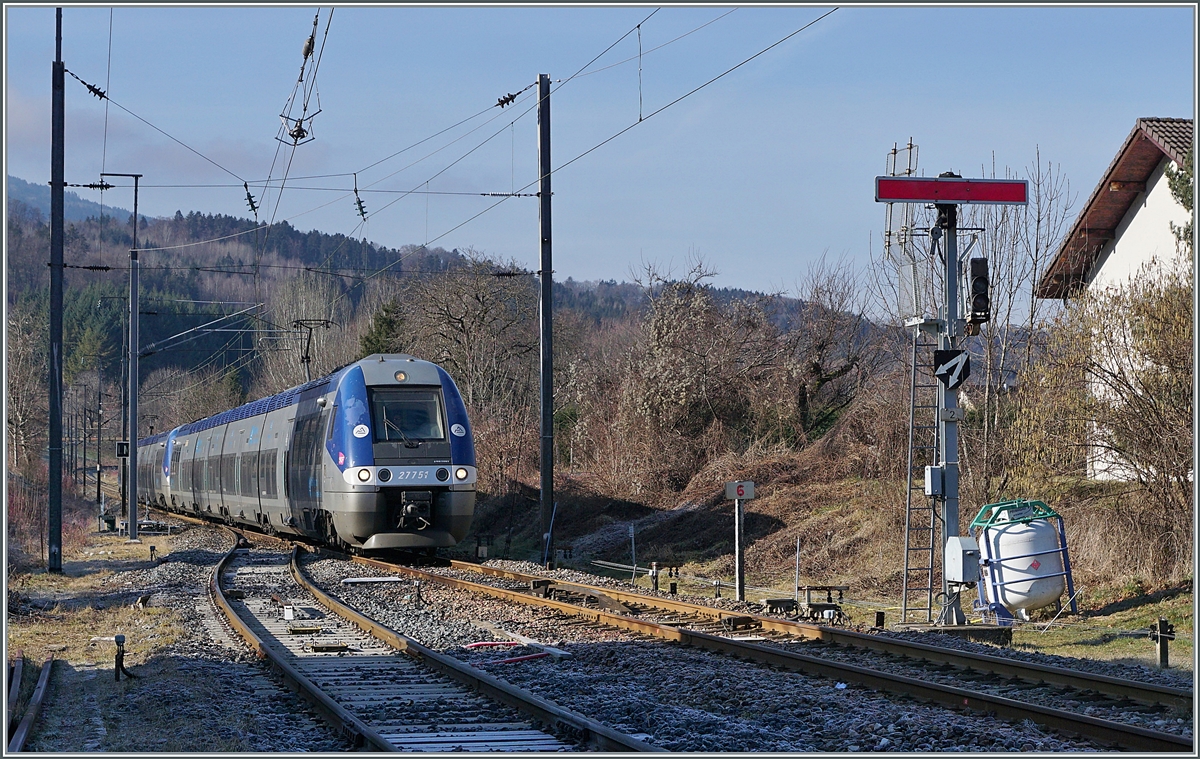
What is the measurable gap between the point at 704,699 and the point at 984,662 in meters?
2.64

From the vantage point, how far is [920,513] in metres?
21.8

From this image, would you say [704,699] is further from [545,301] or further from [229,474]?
[229,474]

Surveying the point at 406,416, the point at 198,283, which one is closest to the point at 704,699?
the point at 406,416

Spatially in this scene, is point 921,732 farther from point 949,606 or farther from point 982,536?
point 982,536

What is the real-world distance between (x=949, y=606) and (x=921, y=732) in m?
6.24

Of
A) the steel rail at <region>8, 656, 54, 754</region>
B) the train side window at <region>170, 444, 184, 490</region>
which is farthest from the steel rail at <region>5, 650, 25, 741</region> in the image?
the train side window at <region>170, 444, 184, 490</region>

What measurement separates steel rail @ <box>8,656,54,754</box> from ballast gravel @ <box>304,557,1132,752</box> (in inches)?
138

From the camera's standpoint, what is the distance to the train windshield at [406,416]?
63.6ft

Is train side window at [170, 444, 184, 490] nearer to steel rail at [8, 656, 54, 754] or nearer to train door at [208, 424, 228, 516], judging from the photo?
train door at [208, 424, 228, 516]

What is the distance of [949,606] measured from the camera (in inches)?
527

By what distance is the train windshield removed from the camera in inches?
763

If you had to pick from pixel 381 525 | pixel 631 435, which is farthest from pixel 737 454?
pixel 381 525

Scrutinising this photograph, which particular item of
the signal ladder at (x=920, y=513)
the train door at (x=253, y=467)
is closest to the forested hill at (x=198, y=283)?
the train door at (x=253, y=467)

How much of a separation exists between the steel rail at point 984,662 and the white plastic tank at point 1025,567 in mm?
3876
